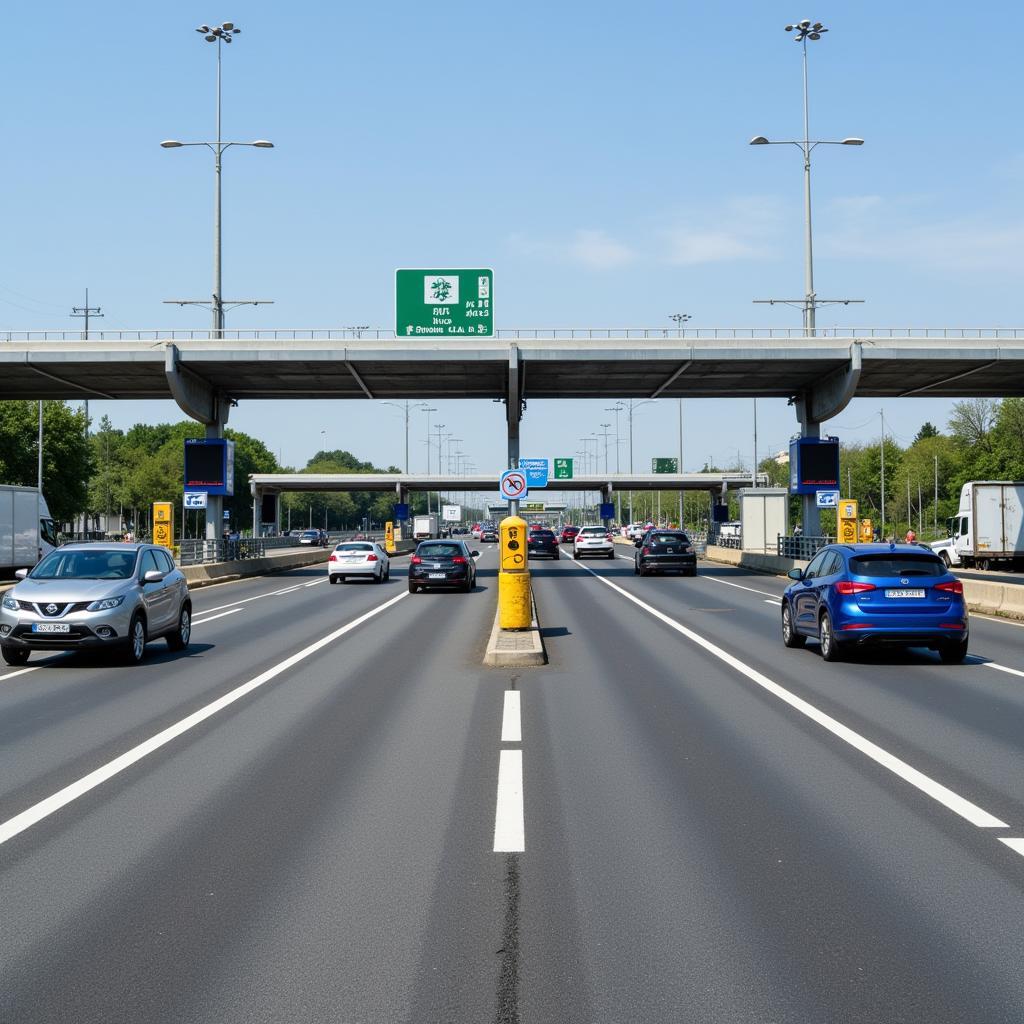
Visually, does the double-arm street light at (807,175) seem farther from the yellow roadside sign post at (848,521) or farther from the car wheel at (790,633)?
the car wheel at (790,633)

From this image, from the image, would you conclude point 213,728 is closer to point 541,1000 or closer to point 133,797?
point 133,797

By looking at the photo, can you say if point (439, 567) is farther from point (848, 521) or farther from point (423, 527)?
point (423, 527)

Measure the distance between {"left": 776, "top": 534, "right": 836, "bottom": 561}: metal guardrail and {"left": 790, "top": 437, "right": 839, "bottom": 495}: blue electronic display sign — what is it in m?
1.78

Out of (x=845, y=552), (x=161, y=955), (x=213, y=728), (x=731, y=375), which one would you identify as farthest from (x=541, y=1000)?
(x=731, y=375)

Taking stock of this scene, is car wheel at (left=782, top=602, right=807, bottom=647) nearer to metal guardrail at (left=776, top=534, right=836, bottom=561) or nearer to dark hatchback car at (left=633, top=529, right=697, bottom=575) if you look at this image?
metal guardrail at (left=776, top=534, right=836, bottom=561)

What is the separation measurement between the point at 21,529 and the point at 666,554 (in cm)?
2253

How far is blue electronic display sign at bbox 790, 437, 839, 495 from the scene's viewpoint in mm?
41250

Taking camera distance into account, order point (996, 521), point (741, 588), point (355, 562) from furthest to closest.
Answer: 1. point (996, 521)
2. point (355, 562)
3. point (741, 588)

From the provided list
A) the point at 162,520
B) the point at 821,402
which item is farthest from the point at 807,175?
the point at 162,520

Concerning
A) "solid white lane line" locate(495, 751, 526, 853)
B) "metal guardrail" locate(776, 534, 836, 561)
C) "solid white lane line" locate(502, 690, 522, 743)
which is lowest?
"solid white lane line" locate(502, 690, 522, 743)

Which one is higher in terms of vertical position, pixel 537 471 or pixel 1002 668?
pixel 537 471

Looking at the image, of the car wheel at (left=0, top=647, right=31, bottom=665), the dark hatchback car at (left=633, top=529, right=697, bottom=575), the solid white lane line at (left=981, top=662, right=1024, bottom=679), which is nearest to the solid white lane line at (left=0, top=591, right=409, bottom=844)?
the car wheel at (left=0, top=647, right=31, bottom=665)

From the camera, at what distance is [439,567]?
109ft

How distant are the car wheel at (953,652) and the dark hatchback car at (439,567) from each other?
756 inches
